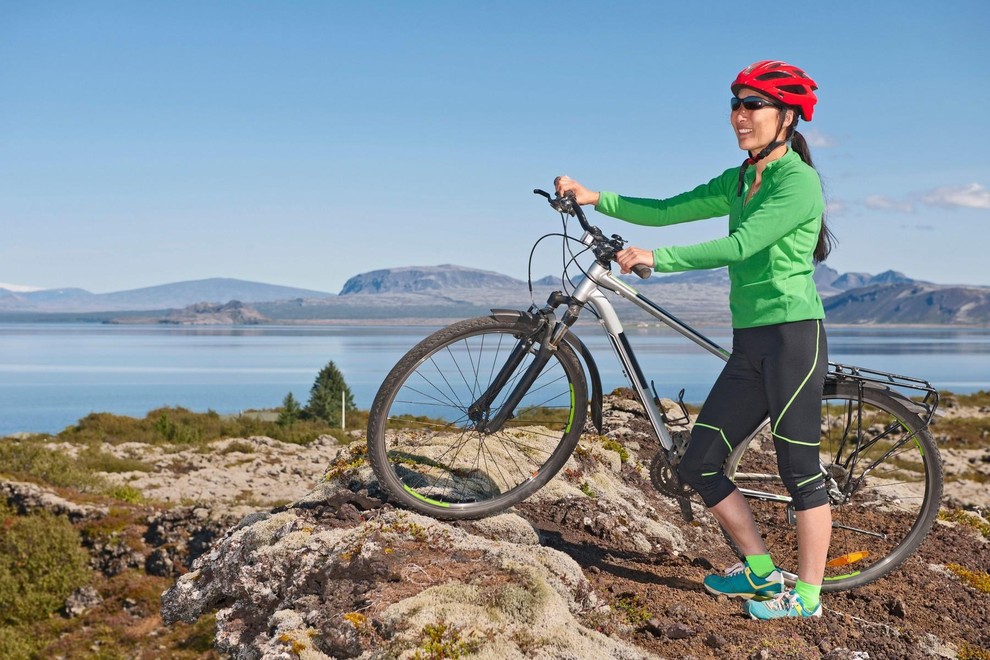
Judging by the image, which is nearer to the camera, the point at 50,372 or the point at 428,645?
the point at 428,645

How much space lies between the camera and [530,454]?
253 inches

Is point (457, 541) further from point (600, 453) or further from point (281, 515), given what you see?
point (600, 453)

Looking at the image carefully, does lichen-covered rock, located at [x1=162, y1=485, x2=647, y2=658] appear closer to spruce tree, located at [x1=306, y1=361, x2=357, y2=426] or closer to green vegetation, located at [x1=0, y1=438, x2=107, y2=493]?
green vegetation, located at [x1=0, y1=438, x2=107, y2=493]

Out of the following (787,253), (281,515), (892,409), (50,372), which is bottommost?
(50,372)

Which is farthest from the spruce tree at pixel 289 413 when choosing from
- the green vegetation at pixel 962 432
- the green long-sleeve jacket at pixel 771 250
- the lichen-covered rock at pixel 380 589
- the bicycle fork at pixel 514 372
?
the green long-sleeve jacket at pixel 771 250

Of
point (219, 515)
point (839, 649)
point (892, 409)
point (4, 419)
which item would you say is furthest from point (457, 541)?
point (4, 419)

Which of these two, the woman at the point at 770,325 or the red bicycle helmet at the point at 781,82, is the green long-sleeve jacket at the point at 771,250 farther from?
the red bicycle helmet at the point at 781,82

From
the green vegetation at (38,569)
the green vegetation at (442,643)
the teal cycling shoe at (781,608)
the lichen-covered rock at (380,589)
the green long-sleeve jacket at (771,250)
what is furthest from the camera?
the green vegetation at (38,569)

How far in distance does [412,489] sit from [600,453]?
8.58 ft

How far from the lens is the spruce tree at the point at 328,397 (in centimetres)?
4478

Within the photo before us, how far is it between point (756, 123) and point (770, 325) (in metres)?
1.11

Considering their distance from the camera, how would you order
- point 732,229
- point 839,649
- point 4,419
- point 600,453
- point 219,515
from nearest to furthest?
point 839,649 → point 732,229 → point 600,453 → point 219,515 → point 4,419

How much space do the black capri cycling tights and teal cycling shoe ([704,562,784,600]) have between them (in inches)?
19.2

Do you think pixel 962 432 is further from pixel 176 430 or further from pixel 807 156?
pixel 807 156
